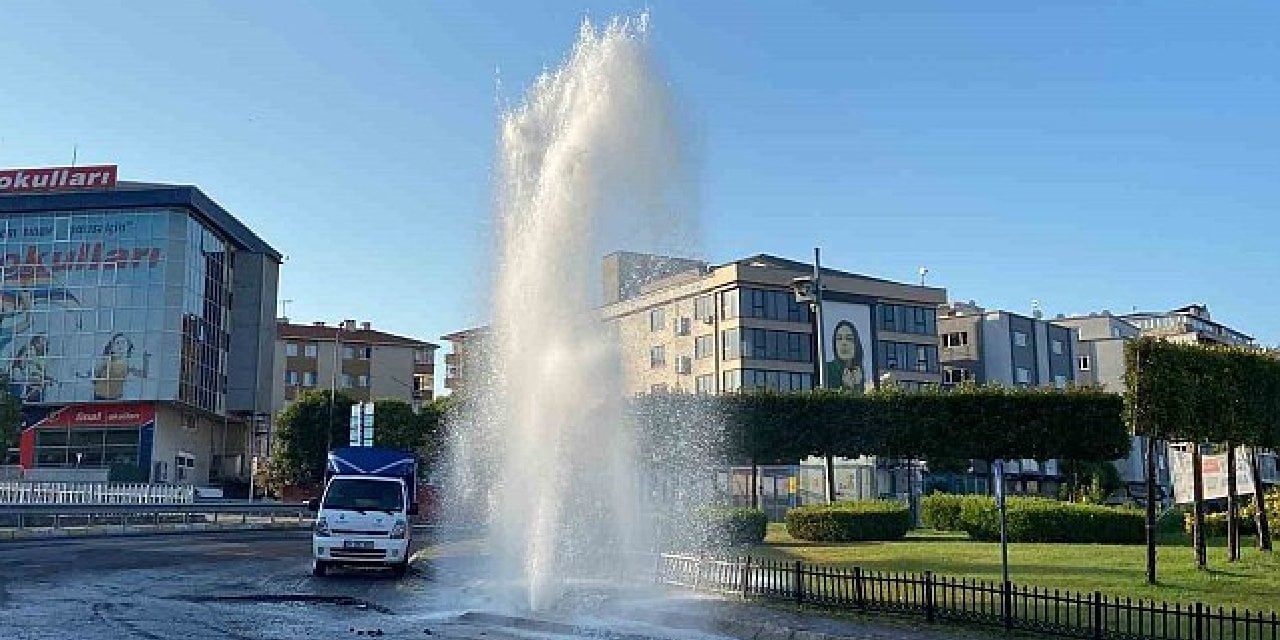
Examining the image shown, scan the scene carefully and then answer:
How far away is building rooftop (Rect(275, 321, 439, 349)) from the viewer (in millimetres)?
116369

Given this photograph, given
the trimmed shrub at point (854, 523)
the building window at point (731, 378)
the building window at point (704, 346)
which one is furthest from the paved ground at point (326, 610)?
the building window at point (704, 346)

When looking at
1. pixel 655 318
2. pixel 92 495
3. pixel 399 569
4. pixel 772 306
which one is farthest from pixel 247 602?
pixel 772 306

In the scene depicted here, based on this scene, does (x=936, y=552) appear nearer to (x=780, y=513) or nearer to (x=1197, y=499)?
(x=1197, y=499)

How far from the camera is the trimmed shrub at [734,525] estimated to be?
29.8 meters

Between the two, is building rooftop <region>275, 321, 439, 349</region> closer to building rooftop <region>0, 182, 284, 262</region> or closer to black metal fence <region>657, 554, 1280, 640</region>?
building rooftop <region>0, 182, 284, 262</region>

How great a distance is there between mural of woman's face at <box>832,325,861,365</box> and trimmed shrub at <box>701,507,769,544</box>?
6545 cm

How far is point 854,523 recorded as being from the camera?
30.8 m

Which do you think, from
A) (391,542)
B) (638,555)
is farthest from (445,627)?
(391,542)

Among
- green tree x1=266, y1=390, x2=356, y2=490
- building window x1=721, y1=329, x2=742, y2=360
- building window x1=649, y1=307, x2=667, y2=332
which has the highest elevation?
building window x1=721, y1=329, x2=742, y2=360

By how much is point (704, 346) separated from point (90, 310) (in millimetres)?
44194

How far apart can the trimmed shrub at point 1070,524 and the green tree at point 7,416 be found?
2469 inches

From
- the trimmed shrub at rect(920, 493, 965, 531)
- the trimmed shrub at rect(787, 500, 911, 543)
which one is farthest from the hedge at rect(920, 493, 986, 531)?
the trimmed shrub at rect(787, 500, 911, 543)

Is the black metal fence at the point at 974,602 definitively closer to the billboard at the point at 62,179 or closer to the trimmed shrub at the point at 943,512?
the trimmed shrub at the point at 943,512

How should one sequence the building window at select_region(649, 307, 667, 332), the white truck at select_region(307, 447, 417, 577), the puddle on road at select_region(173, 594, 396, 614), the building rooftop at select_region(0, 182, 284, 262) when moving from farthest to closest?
the building rooftop at select_region(0, 182, 284, 262), the building window at select_region(649, 307, 667, 332), the white truck at select_region(307, 447, 417, 577), the puddle on road at select_region(173, 594, 396, 614)
